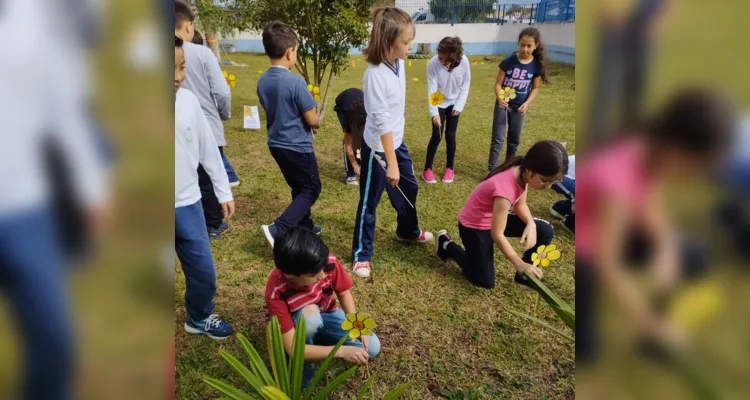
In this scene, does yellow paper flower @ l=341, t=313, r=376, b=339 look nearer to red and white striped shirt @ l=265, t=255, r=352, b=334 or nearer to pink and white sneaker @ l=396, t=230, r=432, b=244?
red and white striped shirt @ l=265, t=255, r=352, b=334

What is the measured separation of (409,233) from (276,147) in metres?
1.08

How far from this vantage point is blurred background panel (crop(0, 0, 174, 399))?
26 centimetres

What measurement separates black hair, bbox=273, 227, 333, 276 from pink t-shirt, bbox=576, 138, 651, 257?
1.45m

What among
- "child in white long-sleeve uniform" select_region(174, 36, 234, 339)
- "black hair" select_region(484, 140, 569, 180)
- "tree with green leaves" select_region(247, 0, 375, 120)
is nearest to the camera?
"child in white long-sleeve uniform" select_region(174, 36, 234, 339)

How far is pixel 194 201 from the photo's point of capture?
6.07ft

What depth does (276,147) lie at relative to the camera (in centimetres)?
279

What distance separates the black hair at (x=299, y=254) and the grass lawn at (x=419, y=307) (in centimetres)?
58

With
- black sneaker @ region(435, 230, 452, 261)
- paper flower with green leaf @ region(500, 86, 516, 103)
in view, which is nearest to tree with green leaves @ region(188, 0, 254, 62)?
paper flower with green leaf @ region(500, 86, 516, 103)

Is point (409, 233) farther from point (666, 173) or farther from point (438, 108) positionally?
point (666, 173)

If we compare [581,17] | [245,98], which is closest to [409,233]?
[581,17]

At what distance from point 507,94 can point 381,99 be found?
204 centimetres

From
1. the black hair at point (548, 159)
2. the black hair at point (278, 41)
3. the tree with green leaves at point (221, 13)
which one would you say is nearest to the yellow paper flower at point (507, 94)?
the black hair at point (548, 159)

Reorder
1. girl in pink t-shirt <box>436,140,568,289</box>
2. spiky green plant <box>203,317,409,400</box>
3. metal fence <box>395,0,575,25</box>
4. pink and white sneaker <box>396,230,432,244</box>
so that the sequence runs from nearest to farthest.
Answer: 1. spiky green plant <box>203,317,409,400</box>
2. girl in pink t-shirt <box>436,140,568,289</box>
3. pink and white sneaker <box>396,230,432,244</box>
4. metal fence <box>395,0,575,25</box>

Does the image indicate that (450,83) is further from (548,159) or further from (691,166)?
(691,166)
